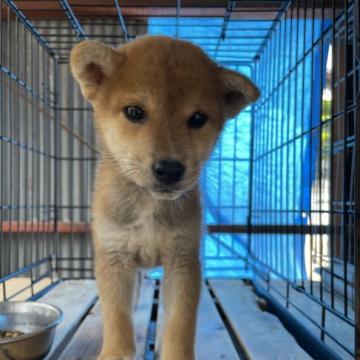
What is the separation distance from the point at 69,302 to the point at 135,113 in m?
1.34

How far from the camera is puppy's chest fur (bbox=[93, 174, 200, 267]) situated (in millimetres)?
1903

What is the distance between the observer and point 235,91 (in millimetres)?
1969

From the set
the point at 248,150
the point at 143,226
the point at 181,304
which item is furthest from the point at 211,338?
the point at 248,150

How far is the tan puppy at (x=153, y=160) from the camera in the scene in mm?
1654

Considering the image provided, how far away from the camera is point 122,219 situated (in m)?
1.92

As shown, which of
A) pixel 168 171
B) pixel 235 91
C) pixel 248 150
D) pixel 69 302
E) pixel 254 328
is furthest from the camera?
pixel 248 150

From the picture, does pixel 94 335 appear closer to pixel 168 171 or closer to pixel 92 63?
pixel 168 171

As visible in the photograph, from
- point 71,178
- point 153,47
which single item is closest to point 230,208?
point 71,178

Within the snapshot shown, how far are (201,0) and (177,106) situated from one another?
0.94m

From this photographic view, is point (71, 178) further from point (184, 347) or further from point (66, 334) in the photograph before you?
point (184, 347)

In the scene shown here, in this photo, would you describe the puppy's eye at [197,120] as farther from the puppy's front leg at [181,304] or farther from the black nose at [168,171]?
the puppy's front leg at [181,304]

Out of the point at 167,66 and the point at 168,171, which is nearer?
the point at 168,171

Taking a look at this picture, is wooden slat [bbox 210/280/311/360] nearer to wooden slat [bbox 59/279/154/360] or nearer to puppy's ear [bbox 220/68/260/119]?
wooden slat [bbox 59/279/154/360]

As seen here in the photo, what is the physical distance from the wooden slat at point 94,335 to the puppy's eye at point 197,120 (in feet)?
3.12
